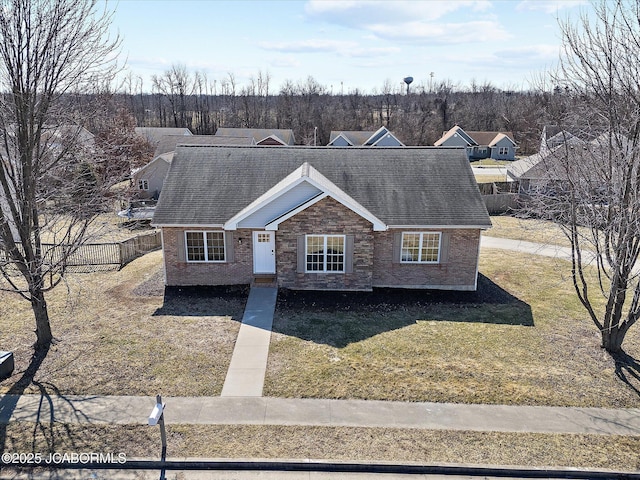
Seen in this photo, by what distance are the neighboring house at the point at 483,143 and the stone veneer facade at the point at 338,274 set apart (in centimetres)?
5362

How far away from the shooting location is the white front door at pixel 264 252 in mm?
18156

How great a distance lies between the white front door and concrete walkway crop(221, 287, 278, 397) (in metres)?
0.90

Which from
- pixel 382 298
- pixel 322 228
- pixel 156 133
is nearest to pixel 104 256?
pixel 322 228

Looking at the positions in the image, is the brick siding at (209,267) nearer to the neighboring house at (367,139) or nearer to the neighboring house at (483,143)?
the neighboring house at (367,139)

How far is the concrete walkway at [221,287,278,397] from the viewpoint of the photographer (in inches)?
459

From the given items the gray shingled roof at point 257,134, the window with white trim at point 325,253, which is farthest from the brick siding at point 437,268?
the gray shingled roof at point 257,134

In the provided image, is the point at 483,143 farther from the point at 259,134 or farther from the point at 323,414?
the point at 323,414

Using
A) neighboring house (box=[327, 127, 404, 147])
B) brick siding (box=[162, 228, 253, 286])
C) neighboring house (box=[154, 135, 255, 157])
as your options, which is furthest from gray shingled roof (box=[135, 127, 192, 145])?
brick siding (box=[162, 228, 253, 286])

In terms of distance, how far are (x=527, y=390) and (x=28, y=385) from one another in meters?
12.8

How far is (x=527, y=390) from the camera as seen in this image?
11664mm

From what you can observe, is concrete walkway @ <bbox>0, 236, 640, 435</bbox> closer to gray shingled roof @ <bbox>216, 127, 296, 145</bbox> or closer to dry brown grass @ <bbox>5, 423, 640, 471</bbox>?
dry brown grass @ <bbox>5, 423, 640, 471</bbox>

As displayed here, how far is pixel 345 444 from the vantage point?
958 centimetres

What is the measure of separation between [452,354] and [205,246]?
10.3 metres

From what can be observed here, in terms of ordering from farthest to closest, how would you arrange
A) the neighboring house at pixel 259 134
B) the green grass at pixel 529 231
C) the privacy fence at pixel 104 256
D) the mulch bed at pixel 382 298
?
the neighboring house at pixel 259 134
the green grass at pixel 529 231
the privacy fence at pixel 104 256
the mulch bed at pixel 382 298
